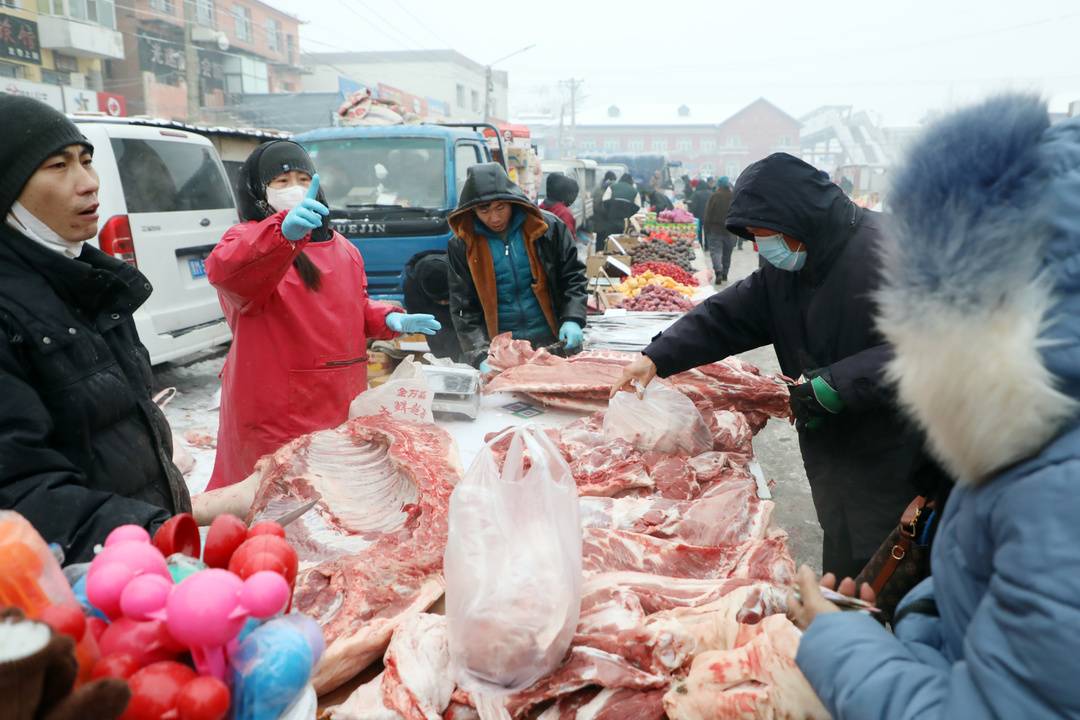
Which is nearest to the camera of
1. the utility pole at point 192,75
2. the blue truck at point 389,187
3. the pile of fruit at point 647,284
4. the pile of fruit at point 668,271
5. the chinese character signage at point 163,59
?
the blue truck at point 389,187

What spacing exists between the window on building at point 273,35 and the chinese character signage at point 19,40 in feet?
76.9

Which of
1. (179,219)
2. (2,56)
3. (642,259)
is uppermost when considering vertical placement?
(2,56)

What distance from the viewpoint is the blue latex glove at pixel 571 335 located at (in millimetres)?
4309

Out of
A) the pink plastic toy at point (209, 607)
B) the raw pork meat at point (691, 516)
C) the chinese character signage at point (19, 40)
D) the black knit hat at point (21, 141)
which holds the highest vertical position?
the chinese character signage at point (19, 40)

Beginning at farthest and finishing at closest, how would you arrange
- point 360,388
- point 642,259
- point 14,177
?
point 642,259
point 360,388
point 14,177

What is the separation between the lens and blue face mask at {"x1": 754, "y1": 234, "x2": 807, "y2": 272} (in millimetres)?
2475

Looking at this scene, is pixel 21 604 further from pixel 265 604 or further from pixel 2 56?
pixel 2 56

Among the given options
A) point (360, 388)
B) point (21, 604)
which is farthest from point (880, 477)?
point (21, 604)

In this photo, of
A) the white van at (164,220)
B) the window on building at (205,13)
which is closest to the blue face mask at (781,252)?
the white van at (164,220)

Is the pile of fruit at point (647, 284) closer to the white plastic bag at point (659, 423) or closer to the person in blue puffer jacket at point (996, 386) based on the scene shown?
the white plastic bag at point (659, 423)

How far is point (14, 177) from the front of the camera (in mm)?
1651

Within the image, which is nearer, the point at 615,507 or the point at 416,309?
the point at 615,507

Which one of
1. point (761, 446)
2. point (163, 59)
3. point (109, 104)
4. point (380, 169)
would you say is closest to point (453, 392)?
point (761, 446)

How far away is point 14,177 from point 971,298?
1.89m
